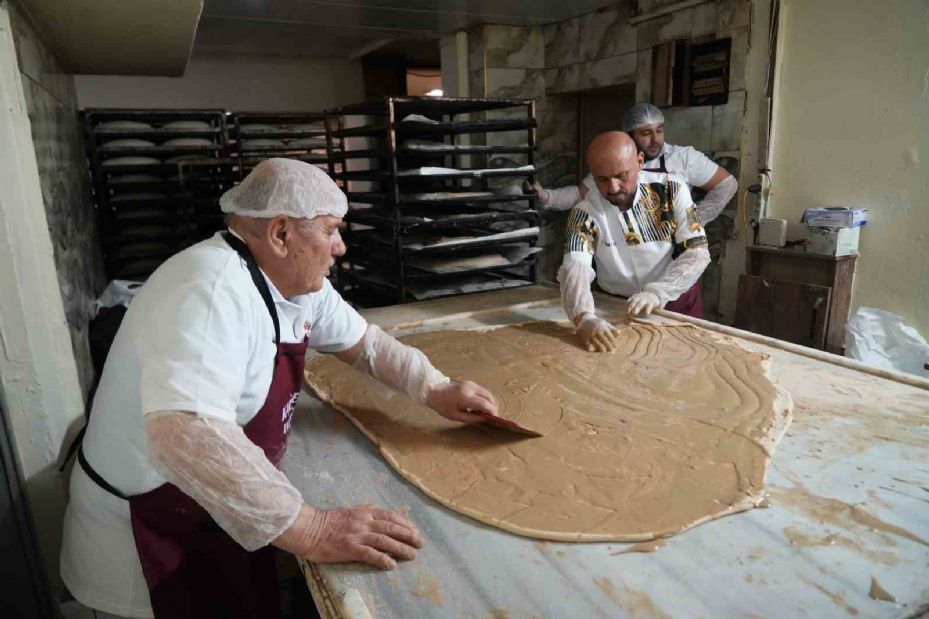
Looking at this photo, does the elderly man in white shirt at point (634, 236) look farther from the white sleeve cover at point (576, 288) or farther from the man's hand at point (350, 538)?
the man's hand at point (350, 538)

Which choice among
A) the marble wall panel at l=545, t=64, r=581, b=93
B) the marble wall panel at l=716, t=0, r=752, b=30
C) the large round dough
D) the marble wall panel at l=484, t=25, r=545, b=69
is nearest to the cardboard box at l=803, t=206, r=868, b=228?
the marble wall panel at l=716, t=0, r=752, b=30

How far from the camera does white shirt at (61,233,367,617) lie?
0.99 m

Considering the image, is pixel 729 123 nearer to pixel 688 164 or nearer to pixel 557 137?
pixel 688 164

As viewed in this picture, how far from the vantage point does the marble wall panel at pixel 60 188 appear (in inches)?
69.7

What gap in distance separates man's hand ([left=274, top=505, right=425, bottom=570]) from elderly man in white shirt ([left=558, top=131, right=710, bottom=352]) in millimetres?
1433

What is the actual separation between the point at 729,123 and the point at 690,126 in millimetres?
289

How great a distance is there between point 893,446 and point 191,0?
7.17 feet

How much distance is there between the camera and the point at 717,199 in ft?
11.3

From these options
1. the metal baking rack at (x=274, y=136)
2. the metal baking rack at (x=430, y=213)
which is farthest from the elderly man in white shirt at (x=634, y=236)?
the metal baking rack at (x=274, y=136)

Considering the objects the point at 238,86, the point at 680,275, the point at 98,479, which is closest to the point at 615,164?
the point at 680,275

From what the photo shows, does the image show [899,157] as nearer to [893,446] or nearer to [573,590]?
[893,446]

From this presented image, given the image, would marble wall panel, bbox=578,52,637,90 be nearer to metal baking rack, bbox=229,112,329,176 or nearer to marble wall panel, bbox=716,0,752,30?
marble wall panel, bbox=716,0,752,30

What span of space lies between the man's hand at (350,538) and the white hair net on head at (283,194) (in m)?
0.56

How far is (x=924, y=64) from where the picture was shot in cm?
262
